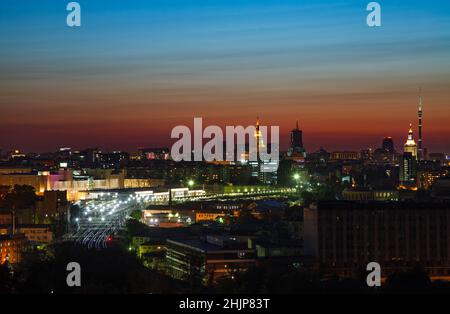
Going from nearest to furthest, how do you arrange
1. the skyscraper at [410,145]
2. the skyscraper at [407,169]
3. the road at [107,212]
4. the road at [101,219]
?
1. the road at [101,219]
2. the road at [107,212]
3. the skyscraper at [407,169]
4. the skyscraper at [410,145]

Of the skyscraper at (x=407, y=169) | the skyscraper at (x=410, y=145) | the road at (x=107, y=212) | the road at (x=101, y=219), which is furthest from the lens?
the skyscraper at (x=410, y=145)

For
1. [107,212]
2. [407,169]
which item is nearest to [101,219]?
[107,212]

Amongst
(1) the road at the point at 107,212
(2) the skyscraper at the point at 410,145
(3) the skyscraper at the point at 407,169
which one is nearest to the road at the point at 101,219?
(1) the road at the point at 107,212

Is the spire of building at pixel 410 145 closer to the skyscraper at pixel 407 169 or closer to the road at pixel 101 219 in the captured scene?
the skyscraper at pixel 407 169

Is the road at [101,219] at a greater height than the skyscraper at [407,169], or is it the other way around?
the skyscraper at [407,169]

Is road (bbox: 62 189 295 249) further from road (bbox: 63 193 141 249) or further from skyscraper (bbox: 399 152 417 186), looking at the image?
skyscraper (bbox: 399 152 417 186)

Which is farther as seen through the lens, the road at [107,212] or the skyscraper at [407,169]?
the skyscraper at [407,169]

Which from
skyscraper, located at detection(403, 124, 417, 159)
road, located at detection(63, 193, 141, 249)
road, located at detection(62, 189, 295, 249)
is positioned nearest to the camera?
road, located at detection(63, 193, 141, 249)

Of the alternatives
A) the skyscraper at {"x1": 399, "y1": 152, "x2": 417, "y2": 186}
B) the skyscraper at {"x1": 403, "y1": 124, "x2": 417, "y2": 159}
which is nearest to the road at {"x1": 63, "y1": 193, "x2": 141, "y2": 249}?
the skyscraper at {"x1": 399, "y1": 152, "x2": 417, "y2": 186}

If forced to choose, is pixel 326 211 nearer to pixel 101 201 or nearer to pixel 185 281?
pixel 185 281
